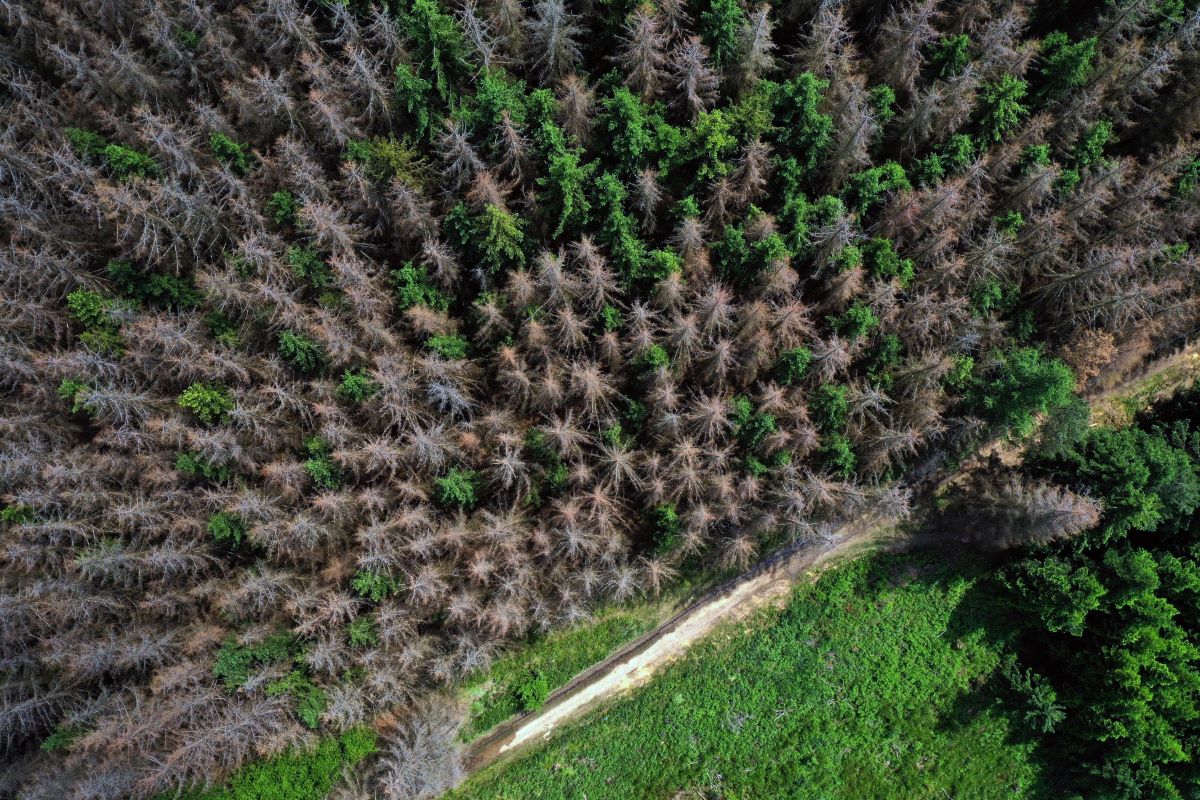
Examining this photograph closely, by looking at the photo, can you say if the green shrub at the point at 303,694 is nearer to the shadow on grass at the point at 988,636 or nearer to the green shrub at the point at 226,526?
the green shrub at the point at 226,526

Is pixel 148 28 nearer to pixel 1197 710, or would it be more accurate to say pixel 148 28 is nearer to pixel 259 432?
pixel 259 432

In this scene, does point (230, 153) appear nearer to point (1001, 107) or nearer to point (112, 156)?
point (112, 156)

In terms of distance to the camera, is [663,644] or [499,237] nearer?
[499,237]

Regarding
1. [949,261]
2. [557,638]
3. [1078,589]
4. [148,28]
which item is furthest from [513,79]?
[1078,589]

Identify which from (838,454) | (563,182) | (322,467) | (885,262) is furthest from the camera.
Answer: (838,454)

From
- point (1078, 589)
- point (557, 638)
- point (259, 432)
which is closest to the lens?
point (259, 432)

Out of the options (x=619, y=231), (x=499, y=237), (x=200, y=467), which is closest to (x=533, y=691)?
(x=200, y=467)
